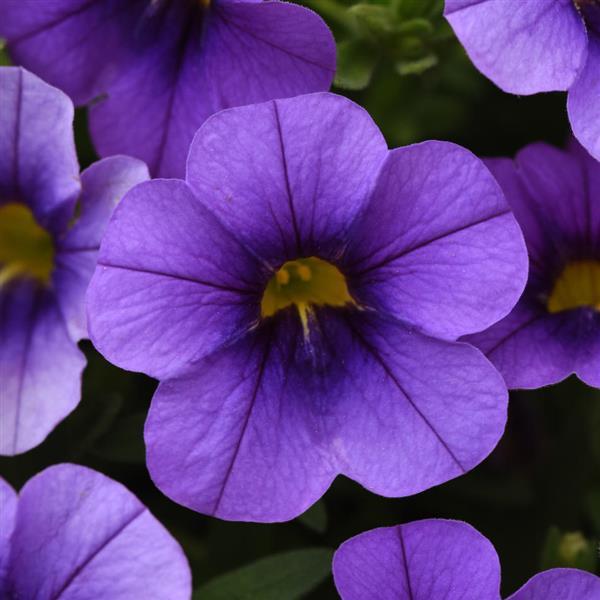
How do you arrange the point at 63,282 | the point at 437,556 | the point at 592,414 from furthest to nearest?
the point at 592,414
the point at 63,282
the point at 437,556

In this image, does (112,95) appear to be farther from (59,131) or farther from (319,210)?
(319,210)

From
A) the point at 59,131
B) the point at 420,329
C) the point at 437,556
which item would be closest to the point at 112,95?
the point at 59,131

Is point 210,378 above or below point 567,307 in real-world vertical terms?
above

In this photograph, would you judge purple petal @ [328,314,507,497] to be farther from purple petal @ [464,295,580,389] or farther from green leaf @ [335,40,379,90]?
green leaf @ [335,40,379,90]

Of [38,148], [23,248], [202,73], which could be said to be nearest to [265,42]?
[202,73]

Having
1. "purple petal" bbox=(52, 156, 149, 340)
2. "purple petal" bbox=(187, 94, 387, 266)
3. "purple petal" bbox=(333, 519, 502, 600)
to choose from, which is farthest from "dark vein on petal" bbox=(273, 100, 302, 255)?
"purple petal" bbox=(333, 519, 502, 600)

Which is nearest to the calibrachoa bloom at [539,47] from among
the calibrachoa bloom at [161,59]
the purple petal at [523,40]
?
the purple petal at [523,40]
